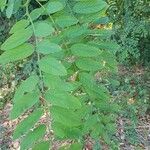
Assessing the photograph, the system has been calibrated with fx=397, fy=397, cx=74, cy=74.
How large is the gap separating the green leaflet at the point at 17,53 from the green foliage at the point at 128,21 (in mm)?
2448

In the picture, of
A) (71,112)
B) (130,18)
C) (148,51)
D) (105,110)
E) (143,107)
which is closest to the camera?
(71,112)

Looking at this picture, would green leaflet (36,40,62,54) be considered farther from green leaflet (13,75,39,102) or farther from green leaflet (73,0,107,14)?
green leaflet (73,0,107,14)

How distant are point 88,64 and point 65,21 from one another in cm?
15

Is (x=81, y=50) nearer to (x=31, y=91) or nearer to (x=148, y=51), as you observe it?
(x=31, y=91)

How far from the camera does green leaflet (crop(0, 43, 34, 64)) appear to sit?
1029mm

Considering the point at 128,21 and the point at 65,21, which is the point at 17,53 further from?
the point at 128,21

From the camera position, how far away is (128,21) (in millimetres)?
3518

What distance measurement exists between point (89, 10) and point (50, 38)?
0.17 metres

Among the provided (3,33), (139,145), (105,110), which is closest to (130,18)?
(139,145)

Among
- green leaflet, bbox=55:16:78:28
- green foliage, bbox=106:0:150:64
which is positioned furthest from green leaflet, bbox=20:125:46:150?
green foliage, bbox=106:0:150:64

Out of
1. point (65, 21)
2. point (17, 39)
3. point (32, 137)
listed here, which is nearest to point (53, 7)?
point (65, 21)

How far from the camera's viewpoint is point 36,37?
3.42 ft

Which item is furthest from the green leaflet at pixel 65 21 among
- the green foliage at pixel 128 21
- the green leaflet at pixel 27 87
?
the green foliage at pixel 128 21

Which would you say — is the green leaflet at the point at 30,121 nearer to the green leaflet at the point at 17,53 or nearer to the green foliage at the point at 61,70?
the green foliage at the point at 61,70
